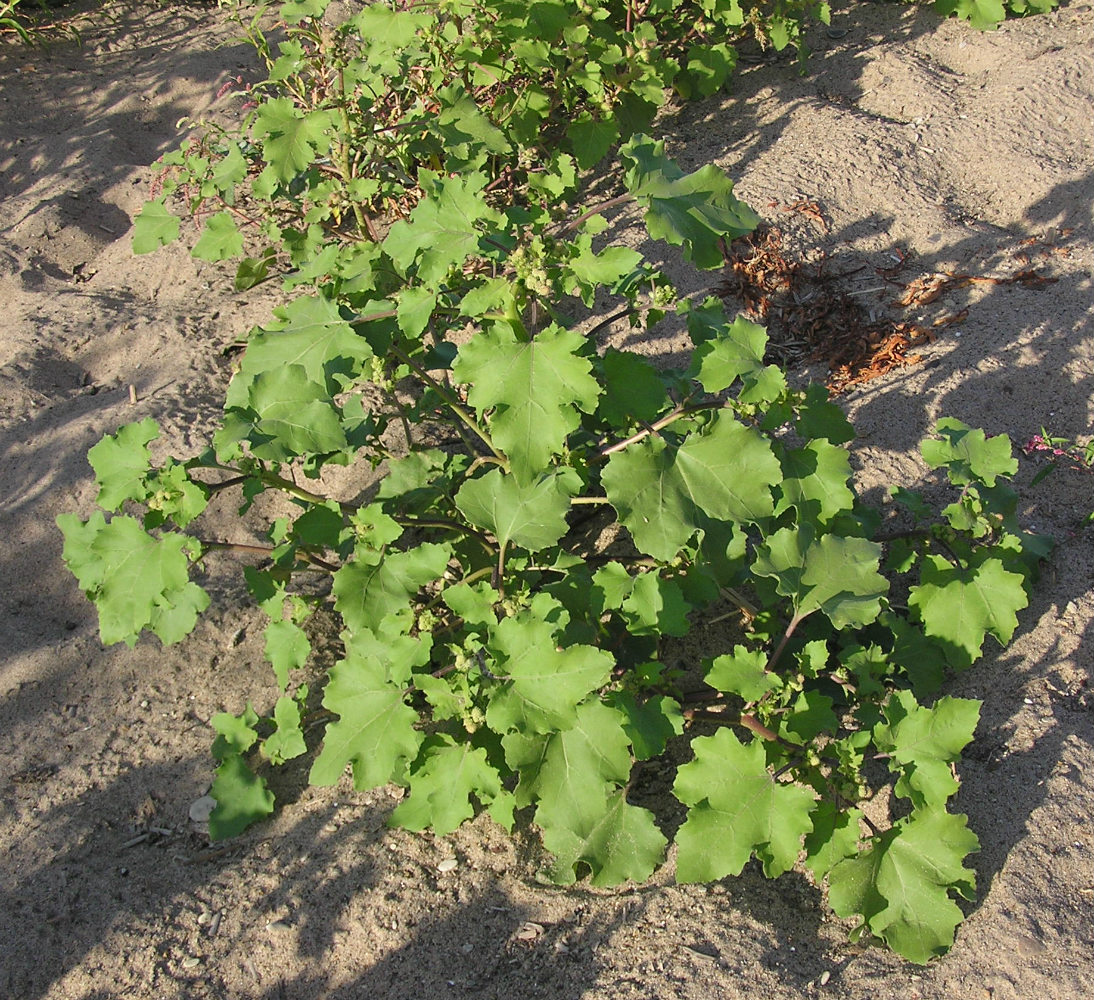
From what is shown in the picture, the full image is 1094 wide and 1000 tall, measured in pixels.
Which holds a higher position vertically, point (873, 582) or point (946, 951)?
point (873, 582)

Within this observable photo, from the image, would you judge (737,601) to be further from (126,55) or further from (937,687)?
(126,55)

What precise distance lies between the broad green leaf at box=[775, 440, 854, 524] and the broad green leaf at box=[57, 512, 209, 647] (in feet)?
5.18

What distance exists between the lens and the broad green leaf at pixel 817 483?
2.74 m

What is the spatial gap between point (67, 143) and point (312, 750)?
420 cm

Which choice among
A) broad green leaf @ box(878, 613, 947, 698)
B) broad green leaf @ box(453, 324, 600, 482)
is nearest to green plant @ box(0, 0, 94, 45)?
broad green leaf @ box(453, 324, 600, 482)

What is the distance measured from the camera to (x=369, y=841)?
2.62 meters

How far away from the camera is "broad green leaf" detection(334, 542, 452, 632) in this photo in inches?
101

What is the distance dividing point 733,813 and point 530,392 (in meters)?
1.09

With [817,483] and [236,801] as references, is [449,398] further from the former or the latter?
[236,801]

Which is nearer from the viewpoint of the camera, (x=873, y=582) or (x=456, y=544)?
(x=873, y=582)

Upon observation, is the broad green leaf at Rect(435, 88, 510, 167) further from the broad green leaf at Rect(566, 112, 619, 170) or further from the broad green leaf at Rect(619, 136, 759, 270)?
the broad green leaf at Rect(619, 136, 759, 270)

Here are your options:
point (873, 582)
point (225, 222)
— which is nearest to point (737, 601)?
point (873, 582)

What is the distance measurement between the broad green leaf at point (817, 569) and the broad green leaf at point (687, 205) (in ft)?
2.49

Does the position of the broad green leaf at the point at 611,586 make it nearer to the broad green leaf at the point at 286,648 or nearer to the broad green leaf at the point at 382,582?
the broad green leaf at the point at 382,582
